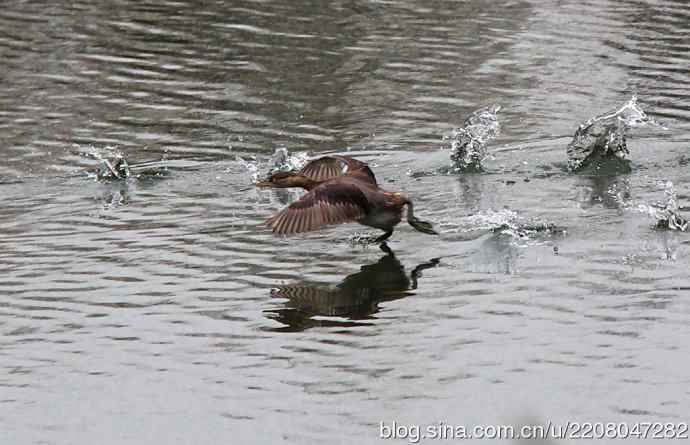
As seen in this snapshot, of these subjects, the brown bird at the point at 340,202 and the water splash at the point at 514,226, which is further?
the water splash at the point at 514,226

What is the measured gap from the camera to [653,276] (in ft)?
34.8

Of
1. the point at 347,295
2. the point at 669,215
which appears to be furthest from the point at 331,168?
the point at 669,215

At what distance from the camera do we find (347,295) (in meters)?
10.7

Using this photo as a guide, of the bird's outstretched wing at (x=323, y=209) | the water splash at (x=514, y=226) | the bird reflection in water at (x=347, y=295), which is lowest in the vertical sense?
the bird reflection in water at (x=347, y=295)

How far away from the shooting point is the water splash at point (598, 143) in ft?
45.7

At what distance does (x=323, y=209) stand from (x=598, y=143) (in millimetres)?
4180

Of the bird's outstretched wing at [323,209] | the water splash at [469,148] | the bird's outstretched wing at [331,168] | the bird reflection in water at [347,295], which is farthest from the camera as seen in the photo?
the water splash at [469,148]

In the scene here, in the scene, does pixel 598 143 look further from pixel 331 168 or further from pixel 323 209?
pixel 323 209

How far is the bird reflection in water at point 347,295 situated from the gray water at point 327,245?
3 centimetres

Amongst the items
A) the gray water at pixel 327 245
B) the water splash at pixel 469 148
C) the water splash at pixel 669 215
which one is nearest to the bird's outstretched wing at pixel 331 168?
the gray water at pixel 327 245

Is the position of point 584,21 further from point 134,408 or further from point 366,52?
point 134,408

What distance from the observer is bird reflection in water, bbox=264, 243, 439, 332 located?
10.2 meters

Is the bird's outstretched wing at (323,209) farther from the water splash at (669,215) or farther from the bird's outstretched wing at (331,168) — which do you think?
the water splash at (669,215)

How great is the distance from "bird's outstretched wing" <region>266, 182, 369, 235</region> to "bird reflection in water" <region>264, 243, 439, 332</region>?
50 centimetres
